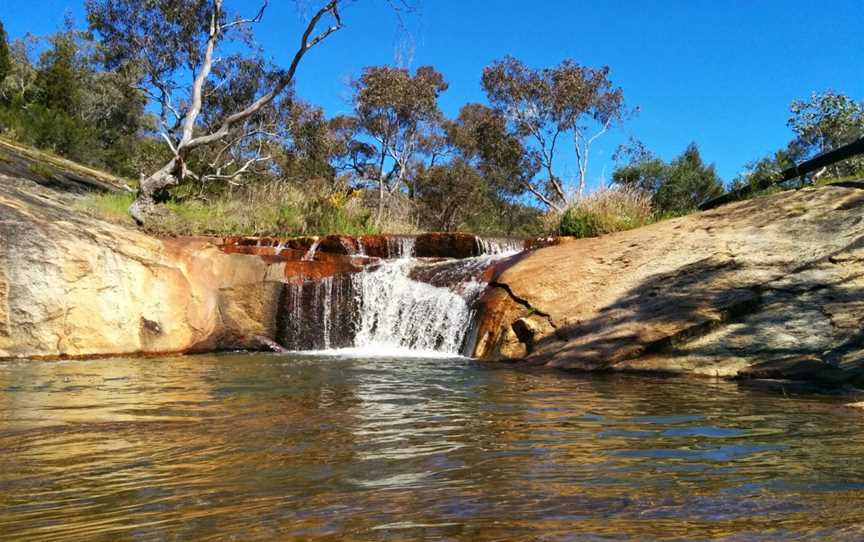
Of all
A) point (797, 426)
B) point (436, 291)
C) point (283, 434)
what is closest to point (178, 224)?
Result: point (436, 291)

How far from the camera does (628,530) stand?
1.91 meters

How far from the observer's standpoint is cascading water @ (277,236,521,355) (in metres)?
9.75

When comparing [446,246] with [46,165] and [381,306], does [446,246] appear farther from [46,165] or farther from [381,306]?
[46,165]

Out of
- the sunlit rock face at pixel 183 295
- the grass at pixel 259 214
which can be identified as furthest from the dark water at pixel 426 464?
the grass at pixel 259 214

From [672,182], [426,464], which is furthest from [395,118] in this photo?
[426,464]

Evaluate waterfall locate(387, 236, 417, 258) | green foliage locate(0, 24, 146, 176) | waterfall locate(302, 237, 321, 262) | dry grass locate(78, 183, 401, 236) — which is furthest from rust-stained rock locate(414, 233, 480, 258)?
green foliage locate(0, 24, 146, 176)

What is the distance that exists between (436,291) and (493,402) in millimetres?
5479

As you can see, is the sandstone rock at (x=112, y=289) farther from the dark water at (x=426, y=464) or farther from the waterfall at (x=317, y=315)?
the dark water at (x=426, y=464)

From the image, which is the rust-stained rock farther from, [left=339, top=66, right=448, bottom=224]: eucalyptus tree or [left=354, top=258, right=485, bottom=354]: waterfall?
[left=339, top=66, right=448, bottom=224]: eucalyptus tree

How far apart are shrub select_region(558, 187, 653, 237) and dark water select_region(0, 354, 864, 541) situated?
723cm

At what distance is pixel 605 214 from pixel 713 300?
5.66 metres

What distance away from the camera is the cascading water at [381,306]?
9.75 metres

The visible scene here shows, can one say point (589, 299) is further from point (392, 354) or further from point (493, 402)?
point (493, 402)

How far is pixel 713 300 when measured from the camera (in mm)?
7020
